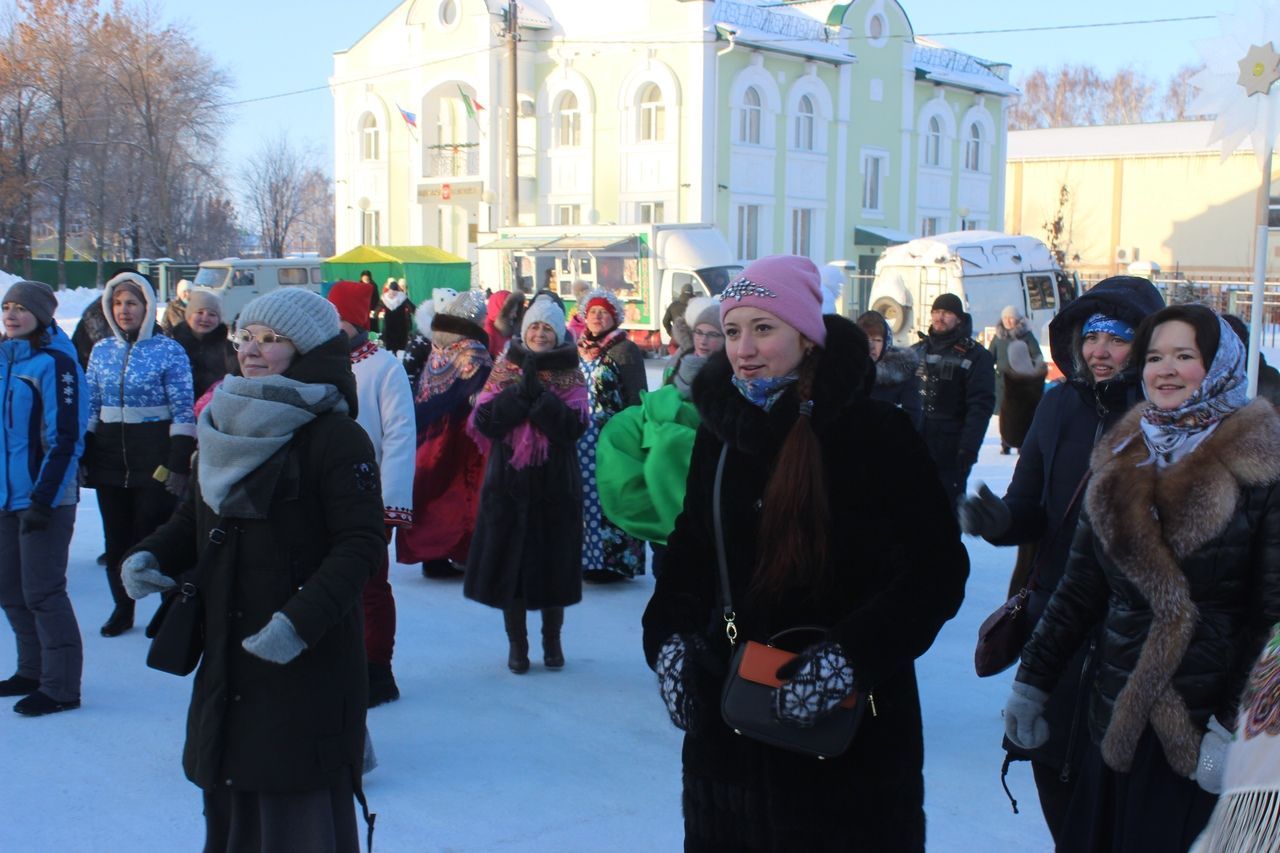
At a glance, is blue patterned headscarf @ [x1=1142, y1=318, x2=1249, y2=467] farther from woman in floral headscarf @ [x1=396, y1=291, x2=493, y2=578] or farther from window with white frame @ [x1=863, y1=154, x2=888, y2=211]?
window with white frame @ [x1=863, y1=154, x2=888, y2=211]

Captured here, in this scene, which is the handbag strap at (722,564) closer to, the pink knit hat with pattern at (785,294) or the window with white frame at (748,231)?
the pink knit hat with pattern at (785,294)

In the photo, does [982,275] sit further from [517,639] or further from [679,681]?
[679,681]

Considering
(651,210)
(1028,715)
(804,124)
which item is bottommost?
(1028,715)

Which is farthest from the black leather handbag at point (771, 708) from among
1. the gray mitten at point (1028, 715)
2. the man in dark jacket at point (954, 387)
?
the man in dark jacket at point (954, 387)

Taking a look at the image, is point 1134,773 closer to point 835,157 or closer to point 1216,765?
point 1216,765

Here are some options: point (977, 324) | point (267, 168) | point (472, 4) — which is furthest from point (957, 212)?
point (267, 168)

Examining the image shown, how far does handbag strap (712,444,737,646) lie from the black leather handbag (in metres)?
0.09

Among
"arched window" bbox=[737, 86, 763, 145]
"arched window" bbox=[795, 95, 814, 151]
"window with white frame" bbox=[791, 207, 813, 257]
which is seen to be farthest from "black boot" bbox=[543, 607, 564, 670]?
"arched window" bbox=[795, 95, 814, 151]

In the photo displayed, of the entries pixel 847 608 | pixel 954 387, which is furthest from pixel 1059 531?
pixel 954 387

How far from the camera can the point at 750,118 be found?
37719 mm

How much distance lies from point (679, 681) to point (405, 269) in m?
33.8

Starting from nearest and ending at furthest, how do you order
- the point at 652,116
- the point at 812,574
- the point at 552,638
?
the point at 812,574 → the point at 552,638 → the point at 652,116

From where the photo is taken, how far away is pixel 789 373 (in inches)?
109

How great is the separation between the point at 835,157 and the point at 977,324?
19.0 m
